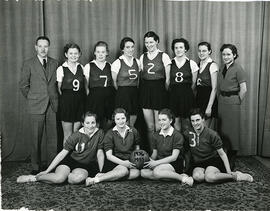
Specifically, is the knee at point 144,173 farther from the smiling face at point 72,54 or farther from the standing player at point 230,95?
the smiling face at point 72,54

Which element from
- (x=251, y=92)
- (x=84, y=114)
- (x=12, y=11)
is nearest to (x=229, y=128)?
(x=251, y=92)

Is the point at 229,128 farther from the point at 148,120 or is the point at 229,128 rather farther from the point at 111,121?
the point at 111,121

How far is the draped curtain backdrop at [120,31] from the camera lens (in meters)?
2.91

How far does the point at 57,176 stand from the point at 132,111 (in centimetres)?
80

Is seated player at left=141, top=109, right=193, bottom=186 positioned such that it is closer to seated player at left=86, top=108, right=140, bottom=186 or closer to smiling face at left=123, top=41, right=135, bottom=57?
seated player at left=86, top=108, right=140, bottom=186

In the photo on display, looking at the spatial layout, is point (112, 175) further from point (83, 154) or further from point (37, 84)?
point (37, 84)

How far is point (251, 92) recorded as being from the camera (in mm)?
3189

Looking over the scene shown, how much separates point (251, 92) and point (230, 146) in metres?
0.56

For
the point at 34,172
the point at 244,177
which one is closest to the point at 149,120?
the point at 244,177

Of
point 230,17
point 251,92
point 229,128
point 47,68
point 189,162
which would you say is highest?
point 230,17

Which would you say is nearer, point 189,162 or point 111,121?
point 189,162

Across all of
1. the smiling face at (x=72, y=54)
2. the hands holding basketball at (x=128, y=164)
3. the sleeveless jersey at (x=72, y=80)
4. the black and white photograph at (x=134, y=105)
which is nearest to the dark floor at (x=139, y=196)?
the black and white photograph at (x=134, y=105)

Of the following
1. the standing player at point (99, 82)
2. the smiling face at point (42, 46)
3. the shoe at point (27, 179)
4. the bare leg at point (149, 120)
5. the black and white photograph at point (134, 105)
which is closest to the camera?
the black and white photograph at point (134, 105)

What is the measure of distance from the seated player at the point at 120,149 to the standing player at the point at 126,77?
0.20 meters
